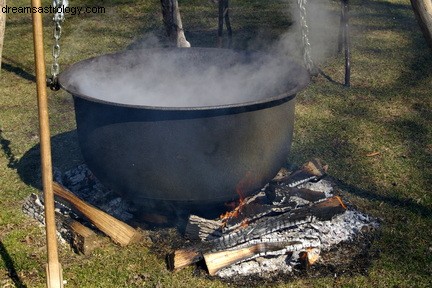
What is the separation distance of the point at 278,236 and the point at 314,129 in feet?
6.98

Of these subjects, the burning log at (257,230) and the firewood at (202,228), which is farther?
the firewood at (202,228)

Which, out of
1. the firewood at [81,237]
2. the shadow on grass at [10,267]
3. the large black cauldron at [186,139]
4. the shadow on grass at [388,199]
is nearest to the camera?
the large black cauldron at [186,139]

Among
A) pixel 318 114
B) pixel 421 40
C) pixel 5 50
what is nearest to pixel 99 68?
pixel 318 114

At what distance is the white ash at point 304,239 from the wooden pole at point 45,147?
1.03 metres

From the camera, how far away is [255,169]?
127 inches

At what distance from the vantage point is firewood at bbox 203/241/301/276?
3150 millimetres

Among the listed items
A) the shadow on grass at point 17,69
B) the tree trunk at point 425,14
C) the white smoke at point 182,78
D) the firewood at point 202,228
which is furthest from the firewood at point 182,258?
the shadow on grass at point 17,69

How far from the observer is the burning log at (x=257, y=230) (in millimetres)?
3203

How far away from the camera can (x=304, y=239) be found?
11.0 feet

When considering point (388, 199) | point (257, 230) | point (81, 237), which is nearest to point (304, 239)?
point (257, 230)

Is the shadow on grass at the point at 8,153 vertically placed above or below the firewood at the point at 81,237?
below

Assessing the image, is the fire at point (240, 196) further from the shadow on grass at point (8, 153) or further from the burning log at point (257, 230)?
the shadow on grass at point (8, 153)

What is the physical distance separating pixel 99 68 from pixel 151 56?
428mm

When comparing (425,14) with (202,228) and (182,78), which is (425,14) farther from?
(202,228)
